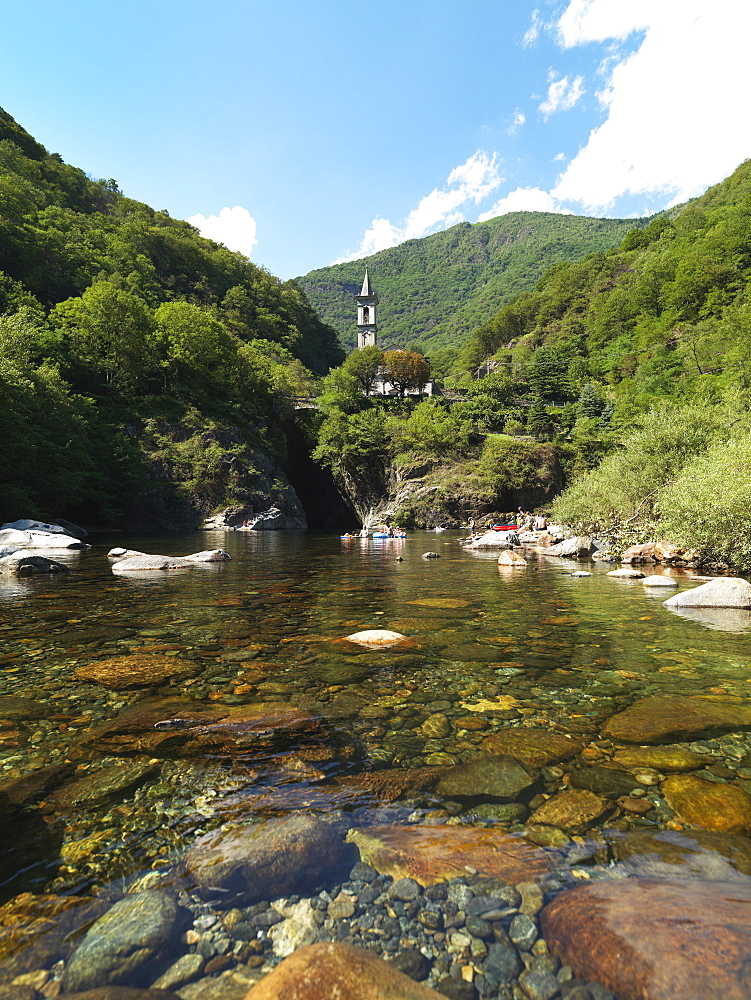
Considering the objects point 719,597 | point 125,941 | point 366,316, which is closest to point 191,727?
point 125,941

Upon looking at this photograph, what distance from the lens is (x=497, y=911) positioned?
2256mm

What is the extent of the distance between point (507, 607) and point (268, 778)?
7770 mm

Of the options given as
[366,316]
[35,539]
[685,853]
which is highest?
[366,316]

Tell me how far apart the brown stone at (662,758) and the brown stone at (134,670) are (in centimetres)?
487

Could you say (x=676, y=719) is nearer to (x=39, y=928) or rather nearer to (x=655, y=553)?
(x=39, y=928)

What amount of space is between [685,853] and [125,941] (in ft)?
9.72

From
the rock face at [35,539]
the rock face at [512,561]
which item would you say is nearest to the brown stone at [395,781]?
the rock face at [512,561]

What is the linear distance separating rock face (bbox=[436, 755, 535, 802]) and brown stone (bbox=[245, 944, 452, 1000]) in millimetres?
1523

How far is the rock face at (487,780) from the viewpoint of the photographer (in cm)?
334

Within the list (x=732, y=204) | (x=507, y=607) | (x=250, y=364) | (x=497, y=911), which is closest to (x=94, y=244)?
(x=250, y=364)

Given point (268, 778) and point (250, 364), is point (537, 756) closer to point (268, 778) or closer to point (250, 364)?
point (268, 778)

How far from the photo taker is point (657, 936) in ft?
6.52

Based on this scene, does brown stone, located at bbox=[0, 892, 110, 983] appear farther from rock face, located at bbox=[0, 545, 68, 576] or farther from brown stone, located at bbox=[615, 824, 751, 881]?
rock face, located at bbox=[0, 545, 68, 576]

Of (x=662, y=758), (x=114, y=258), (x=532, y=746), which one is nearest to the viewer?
(x=662, y=758)
